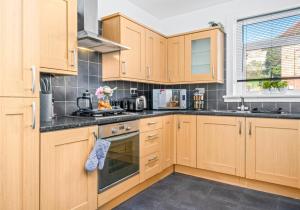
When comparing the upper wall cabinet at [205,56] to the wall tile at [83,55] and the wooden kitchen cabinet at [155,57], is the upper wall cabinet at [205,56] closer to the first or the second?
the wooden kitchen cabinet at [155,57]

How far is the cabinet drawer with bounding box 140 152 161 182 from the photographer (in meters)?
2.44

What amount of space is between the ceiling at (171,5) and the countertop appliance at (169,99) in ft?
4.33

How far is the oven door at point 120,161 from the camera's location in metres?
1.93

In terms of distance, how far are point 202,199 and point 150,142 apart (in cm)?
84

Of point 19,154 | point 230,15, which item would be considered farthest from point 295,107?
point 19,154

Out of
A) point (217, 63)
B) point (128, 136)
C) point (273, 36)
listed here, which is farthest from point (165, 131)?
point (273, 36)

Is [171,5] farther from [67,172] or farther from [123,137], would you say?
[67,172]

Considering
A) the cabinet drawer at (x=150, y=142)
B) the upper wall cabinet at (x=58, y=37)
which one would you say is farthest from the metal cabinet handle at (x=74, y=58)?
the cabinet drawer at (x=150, y=142)

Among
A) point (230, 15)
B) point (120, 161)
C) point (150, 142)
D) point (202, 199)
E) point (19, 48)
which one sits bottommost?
point (202, 199)

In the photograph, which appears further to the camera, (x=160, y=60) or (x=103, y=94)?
(x=160, y=60)

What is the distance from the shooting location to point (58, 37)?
1.85 metres

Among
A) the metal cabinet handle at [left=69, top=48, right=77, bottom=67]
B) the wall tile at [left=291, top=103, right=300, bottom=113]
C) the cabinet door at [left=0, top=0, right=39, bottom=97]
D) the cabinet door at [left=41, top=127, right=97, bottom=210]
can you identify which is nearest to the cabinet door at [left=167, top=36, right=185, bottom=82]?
the wall tile at [left=291, top=103, right=300, bottom=113]

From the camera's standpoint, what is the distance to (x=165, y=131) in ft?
9.37

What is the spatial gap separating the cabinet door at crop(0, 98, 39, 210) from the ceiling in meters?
2.49
